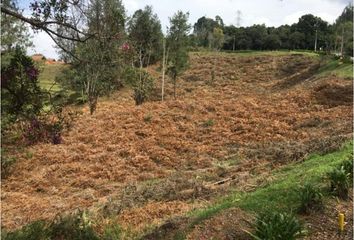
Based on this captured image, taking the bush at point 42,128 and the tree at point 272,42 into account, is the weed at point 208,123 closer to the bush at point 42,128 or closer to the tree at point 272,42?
the bush at point 42,128

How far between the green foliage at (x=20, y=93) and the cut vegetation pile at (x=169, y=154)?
119 inches

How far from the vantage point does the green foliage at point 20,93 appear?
7852mm

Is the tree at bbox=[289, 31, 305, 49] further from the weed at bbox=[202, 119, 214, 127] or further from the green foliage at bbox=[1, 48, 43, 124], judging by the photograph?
the green foliage at bbox=[1, 48, 43, 124]

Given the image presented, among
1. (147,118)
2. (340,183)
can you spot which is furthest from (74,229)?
(147,118)

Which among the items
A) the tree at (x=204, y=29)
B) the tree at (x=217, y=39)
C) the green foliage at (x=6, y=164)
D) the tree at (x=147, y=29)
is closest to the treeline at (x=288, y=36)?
the tree at (x=217, y=39)

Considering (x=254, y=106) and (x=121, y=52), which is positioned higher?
(x=121, y=52)

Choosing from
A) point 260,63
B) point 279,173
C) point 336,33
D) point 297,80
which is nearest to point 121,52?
point 279,173

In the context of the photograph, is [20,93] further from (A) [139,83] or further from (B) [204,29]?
(B) [204,29]

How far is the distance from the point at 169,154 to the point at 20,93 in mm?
9270

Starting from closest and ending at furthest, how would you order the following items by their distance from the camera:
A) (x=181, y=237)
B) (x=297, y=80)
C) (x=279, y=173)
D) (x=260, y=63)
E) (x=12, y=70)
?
(x=181, y=237) → (x=12, y=70) → (x=279, y=173) → (x=297, y=80) → (x=260, y=63)

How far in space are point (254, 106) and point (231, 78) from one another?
26034 millimetres

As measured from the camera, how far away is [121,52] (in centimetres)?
927

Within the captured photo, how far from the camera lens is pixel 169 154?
16.7 metres

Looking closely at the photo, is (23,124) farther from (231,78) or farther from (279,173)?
(231,78)
